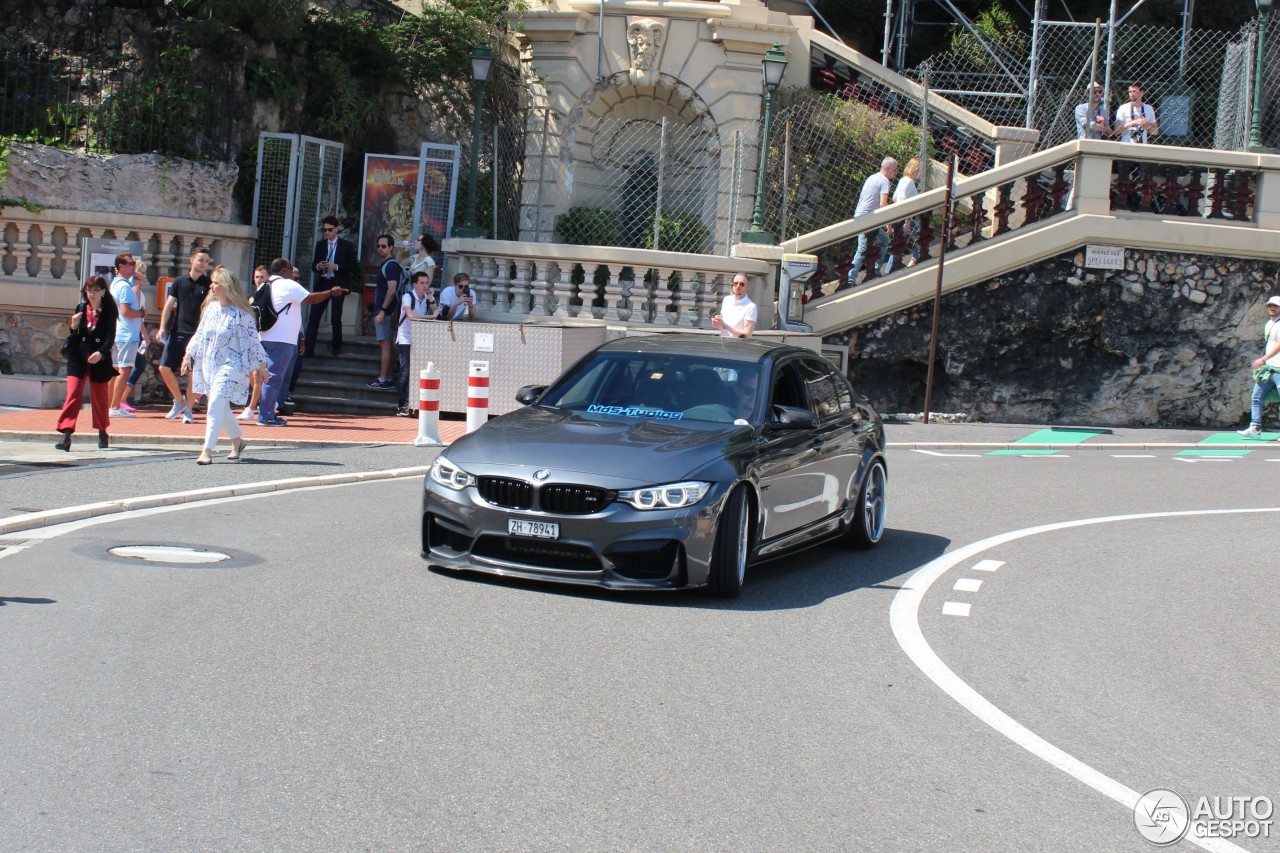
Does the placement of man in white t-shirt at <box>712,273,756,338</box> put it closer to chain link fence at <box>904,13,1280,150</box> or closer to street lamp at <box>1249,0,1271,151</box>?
chain link fence at <box>904,13,1280,150</box>

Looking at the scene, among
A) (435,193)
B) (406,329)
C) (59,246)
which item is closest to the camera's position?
(406,329)

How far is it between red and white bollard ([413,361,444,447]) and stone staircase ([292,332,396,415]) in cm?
344

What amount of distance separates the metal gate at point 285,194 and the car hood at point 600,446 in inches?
519

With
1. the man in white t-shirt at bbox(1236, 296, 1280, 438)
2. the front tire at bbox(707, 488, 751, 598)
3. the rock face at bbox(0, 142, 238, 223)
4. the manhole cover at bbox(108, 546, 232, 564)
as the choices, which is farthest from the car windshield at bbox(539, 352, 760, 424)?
the man in white t-shirt at bbox(1236, 296, 1280, 438)

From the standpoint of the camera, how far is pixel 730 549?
9148mm

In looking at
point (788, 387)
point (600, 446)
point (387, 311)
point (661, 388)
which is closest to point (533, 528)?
point (600, 446)

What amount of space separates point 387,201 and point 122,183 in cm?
462

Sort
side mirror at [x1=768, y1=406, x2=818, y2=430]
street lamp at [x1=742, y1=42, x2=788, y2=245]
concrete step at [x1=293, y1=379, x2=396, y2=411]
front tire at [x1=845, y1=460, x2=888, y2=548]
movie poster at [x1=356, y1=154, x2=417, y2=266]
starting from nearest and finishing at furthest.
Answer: side mirror at [x1=768, y1=406, x2=818, y2=430] → front tire at [x1=845, y1=460, x2=888, y2=548] → concrete step at [x1=293, y1=379, x2=396, y2=411] → street lamp at [x1=742, y1=42, x2=788, y2=245] → movie poster at [x1=356, y1=154, x2=417, y2=266]

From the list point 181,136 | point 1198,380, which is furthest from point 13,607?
point 1198,380

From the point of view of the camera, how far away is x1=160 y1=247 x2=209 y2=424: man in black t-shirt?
701 inches

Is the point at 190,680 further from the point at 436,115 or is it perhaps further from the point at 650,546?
the point at 436,115

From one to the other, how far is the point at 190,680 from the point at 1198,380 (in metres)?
18.4

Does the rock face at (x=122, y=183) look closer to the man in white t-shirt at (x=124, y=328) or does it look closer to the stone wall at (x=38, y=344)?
the stone wall at (x=38, y=344)

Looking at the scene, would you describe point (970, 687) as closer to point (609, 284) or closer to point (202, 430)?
point (202, 430)
